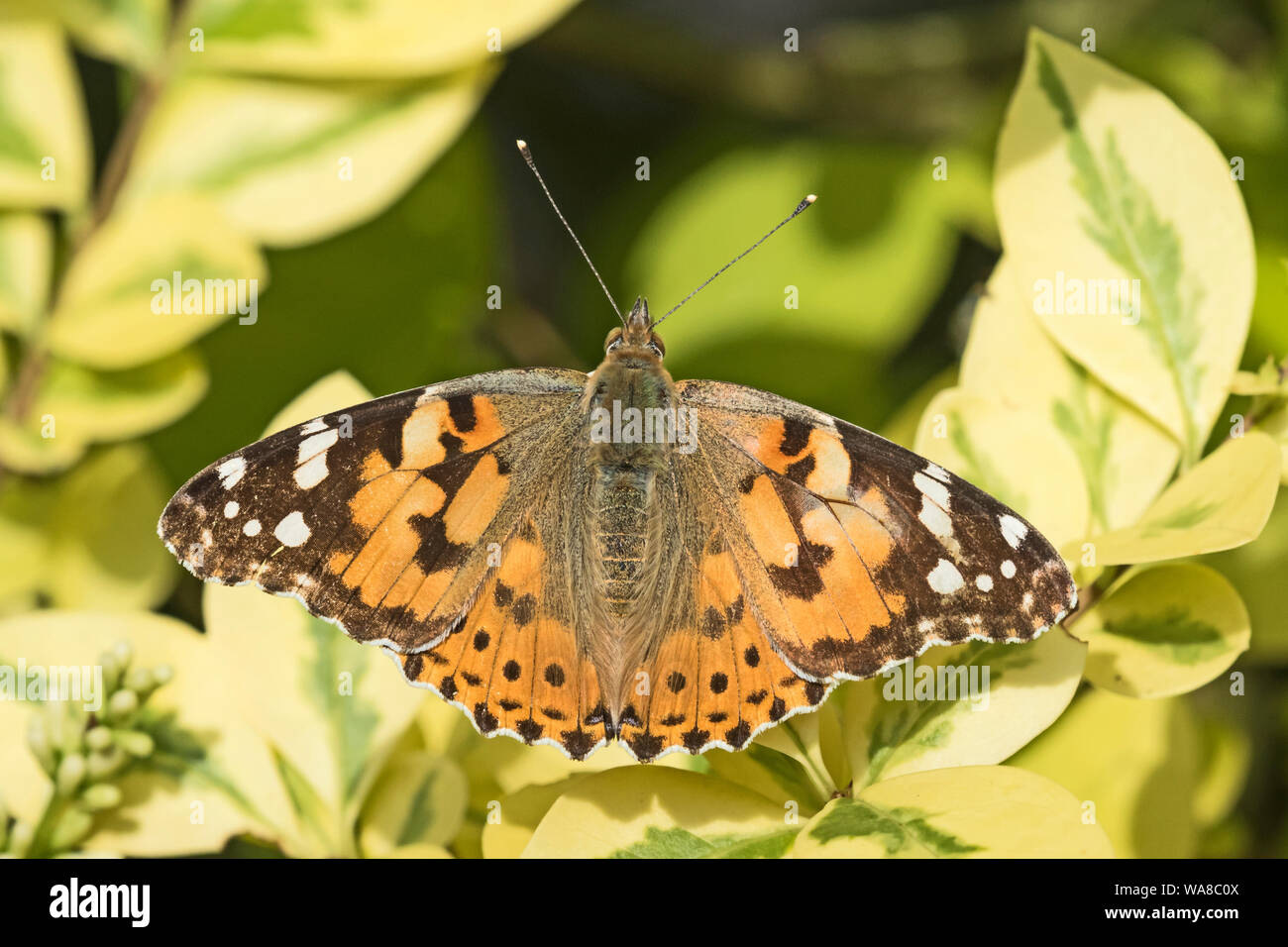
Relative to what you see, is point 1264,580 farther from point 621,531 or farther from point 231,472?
point 231,472

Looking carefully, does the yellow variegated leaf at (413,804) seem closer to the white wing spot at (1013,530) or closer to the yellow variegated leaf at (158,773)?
the yellow variegated leaf at (158,773)

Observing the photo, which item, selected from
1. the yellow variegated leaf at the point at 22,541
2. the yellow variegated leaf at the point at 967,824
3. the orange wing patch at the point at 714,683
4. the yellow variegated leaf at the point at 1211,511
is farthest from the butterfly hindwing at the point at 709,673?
the yellow variegated leaf at the point at 22,541

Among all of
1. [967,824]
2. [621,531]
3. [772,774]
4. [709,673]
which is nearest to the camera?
[967,824]

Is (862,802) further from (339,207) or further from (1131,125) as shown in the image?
(339,207)

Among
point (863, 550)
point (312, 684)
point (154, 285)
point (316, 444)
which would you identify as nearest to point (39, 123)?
point (154, 285)

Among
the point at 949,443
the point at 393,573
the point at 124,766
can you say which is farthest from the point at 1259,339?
the point at 124,766

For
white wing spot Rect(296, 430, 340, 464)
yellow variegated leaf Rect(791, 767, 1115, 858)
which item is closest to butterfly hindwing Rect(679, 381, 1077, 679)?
yellow variegated leaf Rect(791, 767, 1115, 858)
